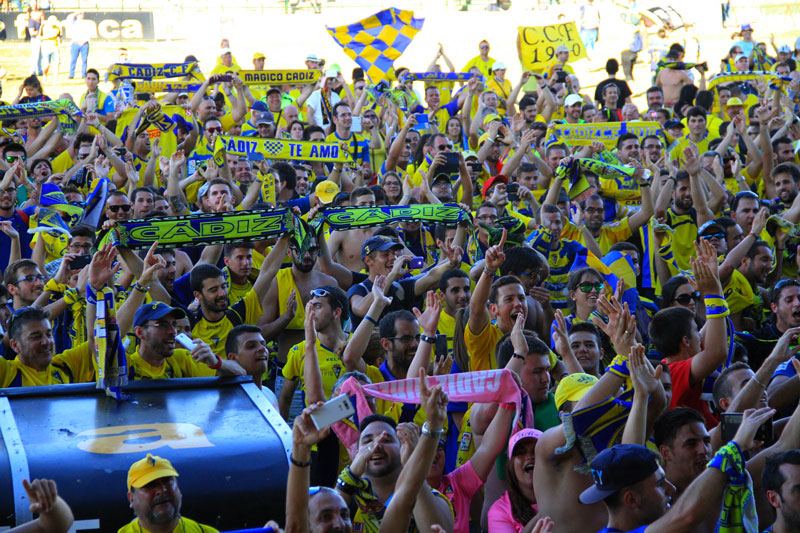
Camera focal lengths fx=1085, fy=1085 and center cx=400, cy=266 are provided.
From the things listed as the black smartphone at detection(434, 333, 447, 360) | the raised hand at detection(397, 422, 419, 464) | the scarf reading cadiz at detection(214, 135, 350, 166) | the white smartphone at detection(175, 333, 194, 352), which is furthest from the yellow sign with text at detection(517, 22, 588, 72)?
the raised hand at detection(397, 422, 419, 464)

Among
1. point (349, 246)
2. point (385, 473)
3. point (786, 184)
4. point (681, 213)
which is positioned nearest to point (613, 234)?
point (681, 213)

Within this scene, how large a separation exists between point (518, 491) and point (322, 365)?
2.13m

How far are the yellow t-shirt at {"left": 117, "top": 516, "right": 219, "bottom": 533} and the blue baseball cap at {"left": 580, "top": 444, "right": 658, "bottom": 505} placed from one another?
1571 millimetres

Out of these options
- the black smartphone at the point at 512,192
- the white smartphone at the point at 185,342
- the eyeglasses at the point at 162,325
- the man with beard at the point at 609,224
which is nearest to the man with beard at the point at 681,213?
the man with beard at the point at 609,224

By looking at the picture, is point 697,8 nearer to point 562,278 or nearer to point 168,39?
point 168,39

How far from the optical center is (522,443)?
4992mm

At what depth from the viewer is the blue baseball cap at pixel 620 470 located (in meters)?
4.17

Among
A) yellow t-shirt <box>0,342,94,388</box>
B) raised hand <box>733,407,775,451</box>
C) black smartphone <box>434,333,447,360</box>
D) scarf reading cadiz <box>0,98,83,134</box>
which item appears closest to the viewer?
raised hand <box>733,407,775,451</box>

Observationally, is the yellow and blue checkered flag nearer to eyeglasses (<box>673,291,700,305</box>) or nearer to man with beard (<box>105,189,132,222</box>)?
man with beard (<box>105,189,132,222</box>)

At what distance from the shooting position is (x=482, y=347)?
6719 millimetres

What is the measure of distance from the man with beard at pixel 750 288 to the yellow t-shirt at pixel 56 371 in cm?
485

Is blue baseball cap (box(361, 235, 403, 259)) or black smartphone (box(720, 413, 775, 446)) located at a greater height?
blue baseball cap (box(361, 235, 403, 259))

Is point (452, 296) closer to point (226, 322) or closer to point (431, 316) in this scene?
point (431, 316)

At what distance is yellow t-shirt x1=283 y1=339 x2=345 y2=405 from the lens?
678 centimetres
